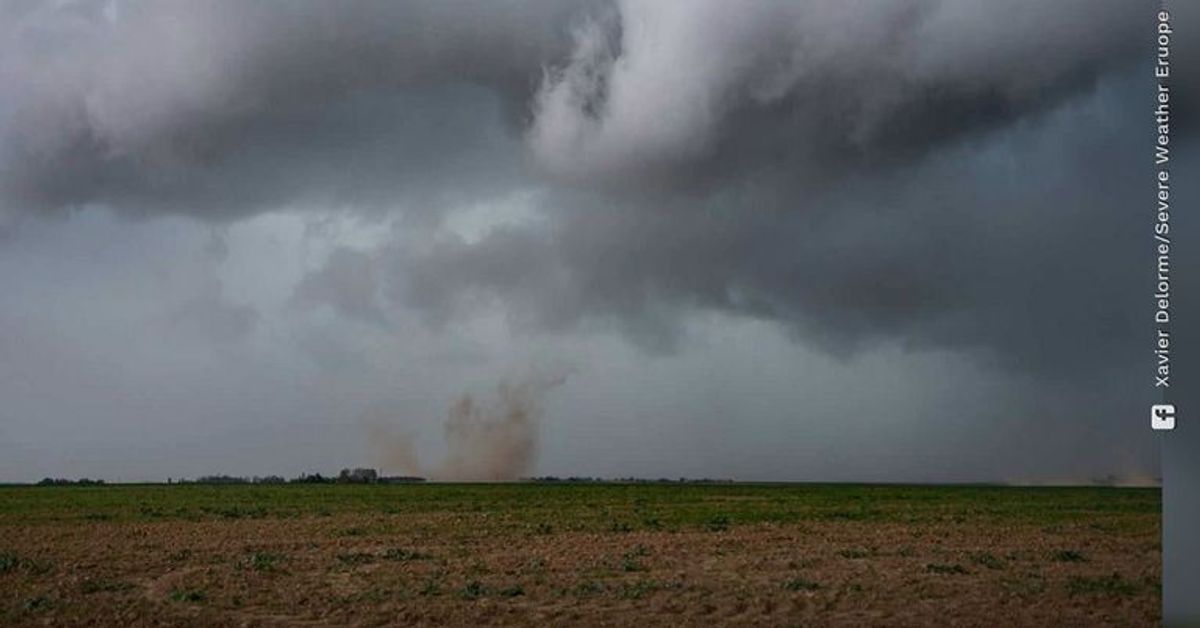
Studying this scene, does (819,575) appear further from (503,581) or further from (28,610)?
(28,610)

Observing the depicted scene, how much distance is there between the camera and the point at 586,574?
26094 millimetres

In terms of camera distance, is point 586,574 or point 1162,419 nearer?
point 1162,419

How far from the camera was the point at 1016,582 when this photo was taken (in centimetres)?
2470

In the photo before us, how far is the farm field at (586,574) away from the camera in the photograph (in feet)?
68.1

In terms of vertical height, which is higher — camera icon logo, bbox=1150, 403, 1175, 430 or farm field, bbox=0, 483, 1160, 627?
camera icon logo, bbox=1150, 403, 1175, 430

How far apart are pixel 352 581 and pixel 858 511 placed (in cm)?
4004

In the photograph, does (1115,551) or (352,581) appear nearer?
(352,581)

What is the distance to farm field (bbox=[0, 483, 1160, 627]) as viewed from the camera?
20.8 meters

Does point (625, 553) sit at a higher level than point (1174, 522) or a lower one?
lower

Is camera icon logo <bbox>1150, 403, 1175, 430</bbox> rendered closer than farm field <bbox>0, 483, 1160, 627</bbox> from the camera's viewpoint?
Yes

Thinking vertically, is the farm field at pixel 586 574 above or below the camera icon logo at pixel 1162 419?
below

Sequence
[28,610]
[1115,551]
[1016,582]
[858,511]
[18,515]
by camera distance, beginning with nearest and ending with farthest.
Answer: [28,610]
[1016,582]
[1115,551]
[858,511]
[18,515]

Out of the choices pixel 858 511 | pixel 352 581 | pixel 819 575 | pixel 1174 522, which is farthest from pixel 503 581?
pixel 858 511

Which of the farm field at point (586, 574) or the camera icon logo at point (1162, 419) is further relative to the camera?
the farm field at point (586, 574)
